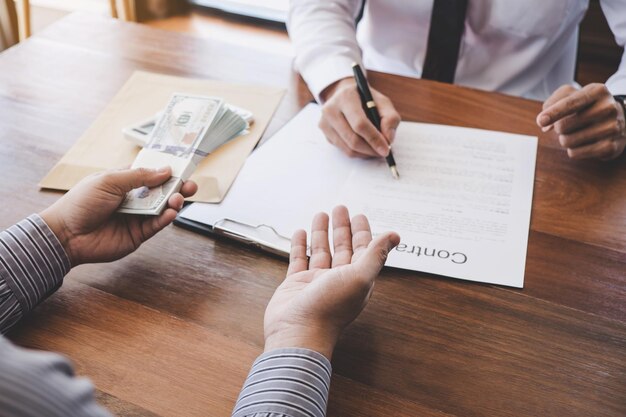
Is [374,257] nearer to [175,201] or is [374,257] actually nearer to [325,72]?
[175,201]

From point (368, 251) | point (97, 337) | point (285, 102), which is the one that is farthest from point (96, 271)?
point (285, 102)

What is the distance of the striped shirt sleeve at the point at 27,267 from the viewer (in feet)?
2.21

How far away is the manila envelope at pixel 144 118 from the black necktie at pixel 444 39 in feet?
1.07

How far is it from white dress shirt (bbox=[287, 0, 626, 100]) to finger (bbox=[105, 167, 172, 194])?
0.38 m

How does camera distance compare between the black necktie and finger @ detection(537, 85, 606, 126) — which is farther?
the black necktie

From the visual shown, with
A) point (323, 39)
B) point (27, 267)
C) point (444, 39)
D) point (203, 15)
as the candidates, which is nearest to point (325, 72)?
point (323, 39)

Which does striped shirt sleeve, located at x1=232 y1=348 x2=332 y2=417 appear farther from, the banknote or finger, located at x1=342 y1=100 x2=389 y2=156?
finger, located at x1=342 y1=100 x2=389 y2=156

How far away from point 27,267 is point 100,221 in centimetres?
11

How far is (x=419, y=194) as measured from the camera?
0.85 meters

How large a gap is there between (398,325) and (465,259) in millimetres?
143

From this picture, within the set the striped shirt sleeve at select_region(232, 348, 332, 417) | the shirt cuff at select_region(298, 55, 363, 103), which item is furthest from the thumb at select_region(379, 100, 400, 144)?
the striped shirt sleeve at select_region(232, 348, 332, 417)

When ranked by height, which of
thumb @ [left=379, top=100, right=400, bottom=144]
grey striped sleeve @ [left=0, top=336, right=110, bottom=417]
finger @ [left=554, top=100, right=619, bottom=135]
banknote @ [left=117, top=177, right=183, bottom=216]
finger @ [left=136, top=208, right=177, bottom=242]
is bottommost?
finger @ [left=136, top=208, right=177, bottom=242]

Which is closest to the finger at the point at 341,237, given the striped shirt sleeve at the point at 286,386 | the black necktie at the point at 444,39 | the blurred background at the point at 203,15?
the striped shirt sleeve at the point at 286,386

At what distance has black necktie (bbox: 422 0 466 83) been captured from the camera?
1.11 metres
